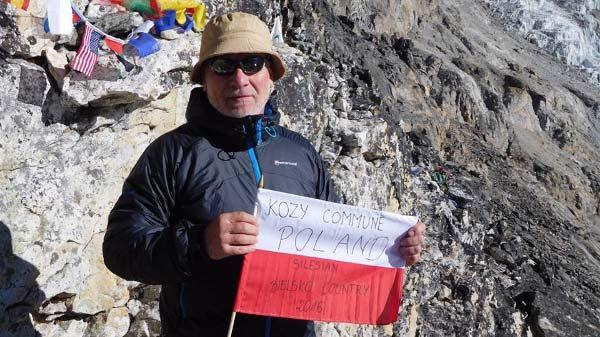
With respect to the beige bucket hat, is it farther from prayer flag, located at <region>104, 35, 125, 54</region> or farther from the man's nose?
prayer flag, located at <region>104, 35, 125, 54</region>

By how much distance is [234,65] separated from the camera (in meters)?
2.66

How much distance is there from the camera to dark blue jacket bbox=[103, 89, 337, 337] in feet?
7.76

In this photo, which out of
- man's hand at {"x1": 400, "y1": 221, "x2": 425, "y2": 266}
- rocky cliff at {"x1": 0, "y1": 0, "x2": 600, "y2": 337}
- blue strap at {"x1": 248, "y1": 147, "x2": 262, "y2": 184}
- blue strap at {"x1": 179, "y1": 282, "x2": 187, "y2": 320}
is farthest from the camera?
rocky cliff at {"x1": 0, "y1": 0, "x2": 600, "y2": 337}

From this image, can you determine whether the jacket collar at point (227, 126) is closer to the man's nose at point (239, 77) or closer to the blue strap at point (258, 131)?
the blue strap at point (258, 131)

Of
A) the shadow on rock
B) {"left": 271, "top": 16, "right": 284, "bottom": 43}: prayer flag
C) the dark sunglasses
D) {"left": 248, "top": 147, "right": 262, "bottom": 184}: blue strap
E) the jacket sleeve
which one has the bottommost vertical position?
the shadow on rock

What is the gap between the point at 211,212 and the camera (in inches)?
101

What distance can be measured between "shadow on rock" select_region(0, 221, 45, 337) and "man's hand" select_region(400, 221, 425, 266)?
2.41 metres

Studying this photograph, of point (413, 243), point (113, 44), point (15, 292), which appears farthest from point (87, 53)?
point (413, 243)

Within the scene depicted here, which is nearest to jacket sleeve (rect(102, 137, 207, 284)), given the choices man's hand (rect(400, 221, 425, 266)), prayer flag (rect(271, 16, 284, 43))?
man's hand (rect(400, 221, 425, 266))

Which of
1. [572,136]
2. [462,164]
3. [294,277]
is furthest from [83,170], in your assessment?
[572,136]

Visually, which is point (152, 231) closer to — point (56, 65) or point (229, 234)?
point (229, 234)

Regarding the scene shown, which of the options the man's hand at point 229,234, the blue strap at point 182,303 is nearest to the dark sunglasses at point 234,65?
the man's hand at point 229,234

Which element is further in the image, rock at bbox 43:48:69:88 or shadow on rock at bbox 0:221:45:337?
rock at bbox 43:48:69:88

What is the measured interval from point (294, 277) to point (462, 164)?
913 inches
